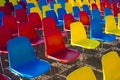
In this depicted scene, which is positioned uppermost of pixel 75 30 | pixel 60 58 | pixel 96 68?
pixel 75 30

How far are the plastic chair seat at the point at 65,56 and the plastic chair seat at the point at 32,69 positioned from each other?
363mm

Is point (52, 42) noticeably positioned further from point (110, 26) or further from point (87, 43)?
point (110, 26)

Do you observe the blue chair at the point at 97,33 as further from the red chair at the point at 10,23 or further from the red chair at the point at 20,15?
the red chair at the point at 20,15

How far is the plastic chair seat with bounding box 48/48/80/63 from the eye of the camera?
12.0ft

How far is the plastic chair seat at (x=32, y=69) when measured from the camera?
10.2 feet

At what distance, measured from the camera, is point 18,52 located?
3.37 metres

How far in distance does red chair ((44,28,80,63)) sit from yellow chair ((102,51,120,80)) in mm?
998

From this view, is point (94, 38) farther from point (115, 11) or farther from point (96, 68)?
point (115, 11)

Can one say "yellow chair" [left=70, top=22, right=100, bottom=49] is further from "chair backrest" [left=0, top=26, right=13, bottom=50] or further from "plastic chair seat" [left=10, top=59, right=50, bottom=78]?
"chair backrest" [left=0, top=26, right=13, bottom=50]

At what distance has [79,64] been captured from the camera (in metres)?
4.77

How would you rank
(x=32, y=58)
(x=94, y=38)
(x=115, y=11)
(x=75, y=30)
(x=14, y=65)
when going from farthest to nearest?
(x=115, y=11)
(x=94, y=38)
(x=75, y=30)
(x=32, y=58)
(x=14, y=65)

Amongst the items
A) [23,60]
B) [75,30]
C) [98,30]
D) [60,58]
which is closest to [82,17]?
[98,30]

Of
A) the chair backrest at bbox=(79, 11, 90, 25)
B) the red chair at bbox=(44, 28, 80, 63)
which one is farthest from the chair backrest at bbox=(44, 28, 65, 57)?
the chair backrest at bbox=(79, 11, 90, 25)

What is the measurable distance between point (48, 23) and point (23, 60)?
1867 millimetres
